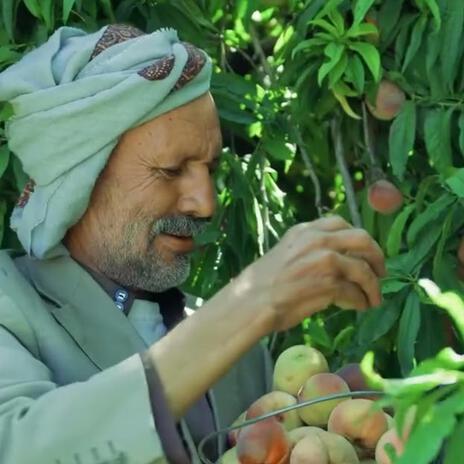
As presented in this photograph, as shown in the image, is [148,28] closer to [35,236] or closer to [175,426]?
[35,236]

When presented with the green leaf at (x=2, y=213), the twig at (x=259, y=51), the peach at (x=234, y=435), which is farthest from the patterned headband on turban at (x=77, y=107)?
the twig at (x=259, y=51)

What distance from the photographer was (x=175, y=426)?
89.4 inches

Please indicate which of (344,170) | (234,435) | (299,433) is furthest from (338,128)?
(299,433)

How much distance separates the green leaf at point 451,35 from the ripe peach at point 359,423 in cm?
102

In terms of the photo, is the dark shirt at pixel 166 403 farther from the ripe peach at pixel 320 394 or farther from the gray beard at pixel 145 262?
the ripe peach at pixel 320 394

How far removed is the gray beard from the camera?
287cm

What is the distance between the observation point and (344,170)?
371cm

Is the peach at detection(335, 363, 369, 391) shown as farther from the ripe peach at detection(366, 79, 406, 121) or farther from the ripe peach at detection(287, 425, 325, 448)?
the ripe peach at detection(366, 79, 406, 121)

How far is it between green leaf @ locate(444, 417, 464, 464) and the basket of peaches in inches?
17.5

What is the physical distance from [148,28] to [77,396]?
4.89ft

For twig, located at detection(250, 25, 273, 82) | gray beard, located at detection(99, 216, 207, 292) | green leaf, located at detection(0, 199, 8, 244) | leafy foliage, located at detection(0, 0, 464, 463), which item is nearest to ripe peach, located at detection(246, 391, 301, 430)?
gray beard, located at detection(99, 216, 207, 292)

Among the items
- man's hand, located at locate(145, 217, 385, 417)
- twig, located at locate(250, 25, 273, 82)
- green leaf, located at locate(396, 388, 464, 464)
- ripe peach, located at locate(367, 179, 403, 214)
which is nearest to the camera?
green leaf, located at locate(396, 388, 464, 464)

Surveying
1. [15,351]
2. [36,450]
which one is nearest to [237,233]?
[15,351]

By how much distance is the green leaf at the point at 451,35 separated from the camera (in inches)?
129
